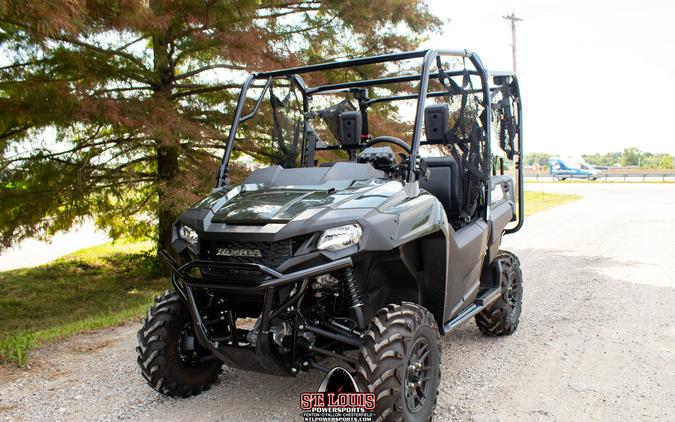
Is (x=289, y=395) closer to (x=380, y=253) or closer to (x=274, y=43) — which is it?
(x=380, y=253)

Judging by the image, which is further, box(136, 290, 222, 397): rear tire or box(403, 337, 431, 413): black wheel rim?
box(136, 290, 222, 397): rear tire

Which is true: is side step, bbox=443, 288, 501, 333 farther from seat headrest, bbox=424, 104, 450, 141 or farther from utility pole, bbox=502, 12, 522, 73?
utility pole, bbox=502, 12, 522, 73

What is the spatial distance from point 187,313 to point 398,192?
1537mm

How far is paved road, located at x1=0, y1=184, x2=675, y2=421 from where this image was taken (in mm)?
3525

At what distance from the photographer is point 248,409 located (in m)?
3.57

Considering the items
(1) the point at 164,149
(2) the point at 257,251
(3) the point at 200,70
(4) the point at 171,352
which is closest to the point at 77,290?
(1) the point at 164,149

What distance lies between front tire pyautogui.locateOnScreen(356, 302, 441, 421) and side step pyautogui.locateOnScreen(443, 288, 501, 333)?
0.48 metres

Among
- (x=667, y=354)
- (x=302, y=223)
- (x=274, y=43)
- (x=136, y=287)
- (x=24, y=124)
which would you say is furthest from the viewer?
(x=136, y=287)

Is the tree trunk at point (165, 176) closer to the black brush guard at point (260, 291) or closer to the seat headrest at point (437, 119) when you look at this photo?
the seat headrest at point (437, 119)

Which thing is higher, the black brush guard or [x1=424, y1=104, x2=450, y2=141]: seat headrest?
[x1=424, y1=104, x2=450, y2=141]: seat headrest

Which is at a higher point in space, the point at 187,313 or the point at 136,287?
the point at 187,313

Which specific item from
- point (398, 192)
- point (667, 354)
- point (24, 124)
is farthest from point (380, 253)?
point (24, 124)

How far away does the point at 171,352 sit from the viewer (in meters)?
3.60

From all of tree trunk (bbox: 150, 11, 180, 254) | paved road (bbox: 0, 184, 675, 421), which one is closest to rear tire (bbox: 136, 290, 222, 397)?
paved road (bbox: 0, 184, 675, 421)
